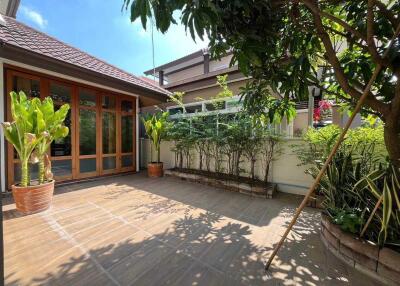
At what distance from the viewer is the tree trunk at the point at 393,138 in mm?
1923

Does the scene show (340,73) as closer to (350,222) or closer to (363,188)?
(363,188)

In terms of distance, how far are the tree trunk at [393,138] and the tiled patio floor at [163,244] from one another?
4.07 ft

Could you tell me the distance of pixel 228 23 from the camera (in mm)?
1653

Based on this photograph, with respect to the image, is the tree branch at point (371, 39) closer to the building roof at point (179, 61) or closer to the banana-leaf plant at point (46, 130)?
the banana-leaf plant at point (46, 130)

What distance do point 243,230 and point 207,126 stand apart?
127 inches

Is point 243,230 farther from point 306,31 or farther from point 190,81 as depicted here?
point 190,81

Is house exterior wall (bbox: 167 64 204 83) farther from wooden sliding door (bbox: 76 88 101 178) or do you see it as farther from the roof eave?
wooden sliding door (bbox: 76 88 101 178)

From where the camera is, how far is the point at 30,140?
10.1 feet

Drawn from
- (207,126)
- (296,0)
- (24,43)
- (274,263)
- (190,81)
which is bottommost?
(274,263)

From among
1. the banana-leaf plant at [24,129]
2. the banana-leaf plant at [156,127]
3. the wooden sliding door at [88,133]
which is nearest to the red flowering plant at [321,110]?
the banana-leaf plant at [156,127]

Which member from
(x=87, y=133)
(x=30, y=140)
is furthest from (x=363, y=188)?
(x=87, y=133)

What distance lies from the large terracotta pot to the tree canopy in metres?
3.41

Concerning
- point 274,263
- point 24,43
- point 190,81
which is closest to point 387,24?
point 274,263

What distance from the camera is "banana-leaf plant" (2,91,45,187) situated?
121 inches
